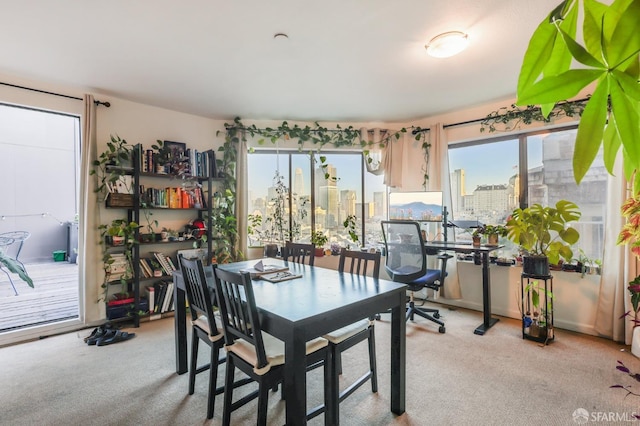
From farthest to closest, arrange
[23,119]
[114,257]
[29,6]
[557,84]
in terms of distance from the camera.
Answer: [23,119], [114,257], [29,6], [557,84]

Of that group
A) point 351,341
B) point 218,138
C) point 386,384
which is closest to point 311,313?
point 351,341

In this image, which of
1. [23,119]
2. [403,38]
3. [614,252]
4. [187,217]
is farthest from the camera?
[187,217]

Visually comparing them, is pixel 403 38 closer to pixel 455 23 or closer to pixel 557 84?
pixel 455 23

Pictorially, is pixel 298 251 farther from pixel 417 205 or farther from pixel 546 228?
pixel 546 228

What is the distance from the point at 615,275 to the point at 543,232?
79 cm

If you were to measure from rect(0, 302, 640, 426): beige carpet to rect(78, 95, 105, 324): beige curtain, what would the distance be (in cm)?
38

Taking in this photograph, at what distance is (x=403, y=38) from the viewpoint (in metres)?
2.37

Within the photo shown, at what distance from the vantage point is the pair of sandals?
295 centimetres

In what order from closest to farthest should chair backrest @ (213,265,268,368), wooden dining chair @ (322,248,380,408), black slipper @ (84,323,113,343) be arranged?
chair backrest @ (213,265,268,368) < wooden dining chair @ (322,248,380,408) < black slipper @ (84,323,113,343)

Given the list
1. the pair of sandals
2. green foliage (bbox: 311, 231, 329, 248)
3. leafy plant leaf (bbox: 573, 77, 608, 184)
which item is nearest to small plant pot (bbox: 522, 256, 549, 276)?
green foliage (bbox: 311, 231, 329, 248)

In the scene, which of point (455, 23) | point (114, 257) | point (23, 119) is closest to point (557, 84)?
point (455, 23)

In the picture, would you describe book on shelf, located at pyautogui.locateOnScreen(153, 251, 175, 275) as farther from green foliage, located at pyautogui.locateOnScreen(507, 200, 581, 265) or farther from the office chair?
green foliage, located at pyautogui.locateOnScreen(507, 200, 581, 265)

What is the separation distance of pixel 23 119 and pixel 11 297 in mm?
2215

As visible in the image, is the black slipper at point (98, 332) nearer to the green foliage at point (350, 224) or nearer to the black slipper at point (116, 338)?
the black slipper at point (116, 338)
